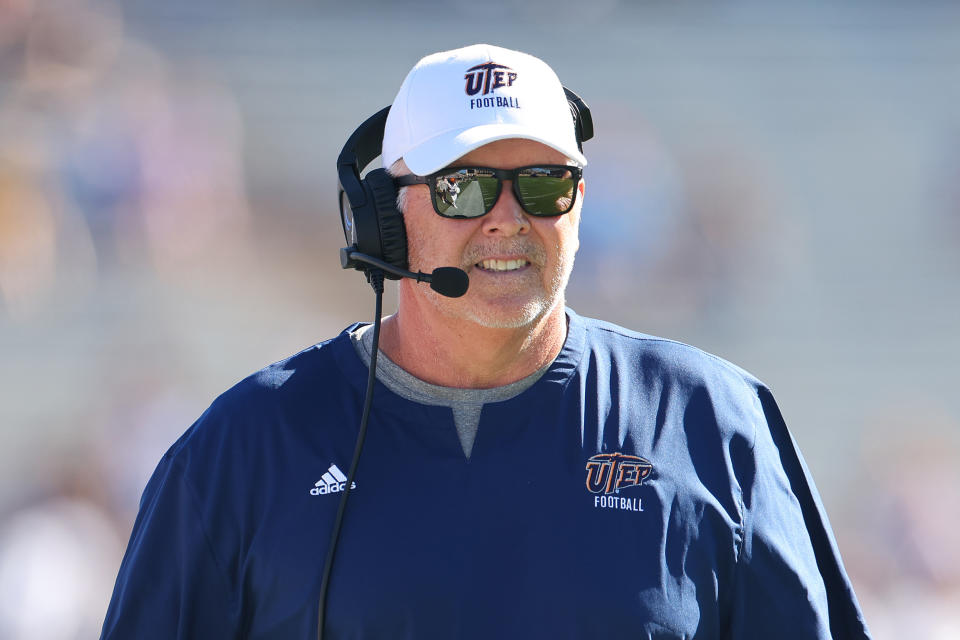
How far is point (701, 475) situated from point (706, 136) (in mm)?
2723

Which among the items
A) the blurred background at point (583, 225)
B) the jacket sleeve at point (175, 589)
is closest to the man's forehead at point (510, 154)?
the jacket sleeve at point (175, 589)

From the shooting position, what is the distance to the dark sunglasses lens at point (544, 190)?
1.72m

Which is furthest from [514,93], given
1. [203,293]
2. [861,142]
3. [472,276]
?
[861,142]

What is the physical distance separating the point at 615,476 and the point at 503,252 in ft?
1.35

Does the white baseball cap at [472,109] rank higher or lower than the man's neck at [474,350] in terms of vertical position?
higher

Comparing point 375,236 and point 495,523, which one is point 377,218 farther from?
point 495,523

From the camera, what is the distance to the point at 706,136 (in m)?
4.13

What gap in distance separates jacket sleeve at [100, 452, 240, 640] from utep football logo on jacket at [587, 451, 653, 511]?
0.59m

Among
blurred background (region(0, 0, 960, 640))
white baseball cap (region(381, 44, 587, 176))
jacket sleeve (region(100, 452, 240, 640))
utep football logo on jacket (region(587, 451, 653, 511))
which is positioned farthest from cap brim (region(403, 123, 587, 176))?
blurred background (region(0, 0, 960, 640))

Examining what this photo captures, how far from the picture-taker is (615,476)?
1.63 metres

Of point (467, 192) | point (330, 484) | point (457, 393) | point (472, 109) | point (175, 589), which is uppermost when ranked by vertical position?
point (472, 109)

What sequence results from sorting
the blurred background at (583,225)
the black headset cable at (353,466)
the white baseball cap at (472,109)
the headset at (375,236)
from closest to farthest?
1. the black headset cable at (353,466)
2. the headset at (375,236)
3. the white baseball cap at (472,109)
4. the blurred background at (583,225)

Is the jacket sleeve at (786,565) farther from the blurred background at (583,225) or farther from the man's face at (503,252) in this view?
the blurred background at (583,225)

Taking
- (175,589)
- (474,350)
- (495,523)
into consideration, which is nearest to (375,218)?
(474,350)
